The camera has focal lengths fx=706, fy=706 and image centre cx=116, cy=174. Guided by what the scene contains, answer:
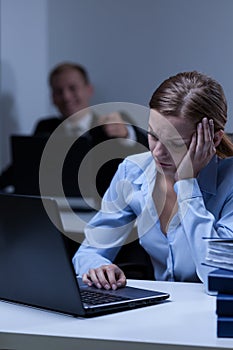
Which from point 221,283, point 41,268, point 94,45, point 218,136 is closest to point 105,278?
point 41,268

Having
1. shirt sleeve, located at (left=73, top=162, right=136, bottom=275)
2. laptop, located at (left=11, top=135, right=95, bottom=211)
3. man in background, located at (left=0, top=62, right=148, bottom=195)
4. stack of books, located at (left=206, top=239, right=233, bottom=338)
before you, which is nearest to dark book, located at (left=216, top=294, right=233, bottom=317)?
stack of books, located at (left=206, top=239, right=233, bottom=338)

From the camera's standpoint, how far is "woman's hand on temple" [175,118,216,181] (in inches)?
76.3

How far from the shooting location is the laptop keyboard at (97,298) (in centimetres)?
157

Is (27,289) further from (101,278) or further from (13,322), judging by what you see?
(101,278)

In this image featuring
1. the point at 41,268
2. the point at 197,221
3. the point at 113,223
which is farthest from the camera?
the point at 113,223

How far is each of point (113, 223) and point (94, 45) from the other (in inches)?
116

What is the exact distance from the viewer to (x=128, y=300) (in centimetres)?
159

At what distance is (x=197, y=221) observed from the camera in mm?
1887

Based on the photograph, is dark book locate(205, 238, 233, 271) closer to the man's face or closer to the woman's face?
the woman's face

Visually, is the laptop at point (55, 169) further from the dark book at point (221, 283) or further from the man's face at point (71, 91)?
the dark book at point (221, 283)

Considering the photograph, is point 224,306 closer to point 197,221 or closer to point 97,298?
point 97,298

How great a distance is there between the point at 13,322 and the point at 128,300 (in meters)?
0.27

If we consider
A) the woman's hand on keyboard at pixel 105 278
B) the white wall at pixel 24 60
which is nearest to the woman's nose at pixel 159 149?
the woman's hand on keyboard at pixel 105 278

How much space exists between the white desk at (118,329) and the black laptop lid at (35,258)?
0.03 metres
